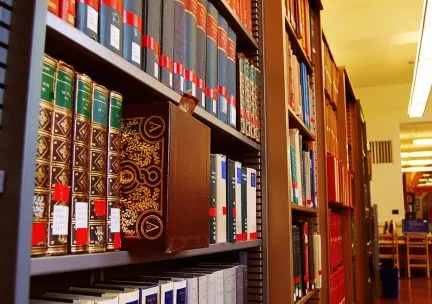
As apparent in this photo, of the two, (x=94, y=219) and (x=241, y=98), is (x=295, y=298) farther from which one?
(x=94, y=219)

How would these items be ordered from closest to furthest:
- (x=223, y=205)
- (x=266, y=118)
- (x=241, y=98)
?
(x=223, y=205) < (x=241, y=98) < (x=266, y=118)

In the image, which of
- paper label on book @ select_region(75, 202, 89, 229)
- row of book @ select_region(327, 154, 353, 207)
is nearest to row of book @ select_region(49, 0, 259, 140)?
paper label on book @ select_region(75, 202, 89, 229)

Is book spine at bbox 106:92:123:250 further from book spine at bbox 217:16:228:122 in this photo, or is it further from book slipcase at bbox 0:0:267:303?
book spine at bbox 217:16:228:122

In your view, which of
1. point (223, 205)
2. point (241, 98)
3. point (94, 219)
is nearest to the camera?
point (94, 219)

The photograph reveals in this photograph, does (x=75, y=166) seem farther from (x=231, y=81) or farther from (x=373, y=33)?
(x=373, y=33)

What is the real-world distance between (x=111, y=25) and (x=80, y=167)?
10.7 inches

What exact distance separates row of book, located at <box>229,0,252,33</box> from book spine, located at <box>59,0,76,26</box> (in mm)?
853

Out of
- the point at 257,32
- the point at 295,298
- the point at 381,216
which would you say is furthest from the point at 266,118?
the point at 381,216

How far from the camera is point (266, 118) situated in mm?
1740

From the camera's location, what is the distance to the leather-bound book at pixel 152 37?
97 centimetres

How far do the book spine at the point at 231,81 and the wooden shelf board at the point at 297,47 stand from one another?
0.47 meters

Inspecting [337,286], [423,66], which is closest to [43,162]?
[337,286]

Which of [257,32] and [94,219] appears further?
[257,32]

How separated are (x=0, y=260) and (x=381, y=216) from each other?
29.9ft
